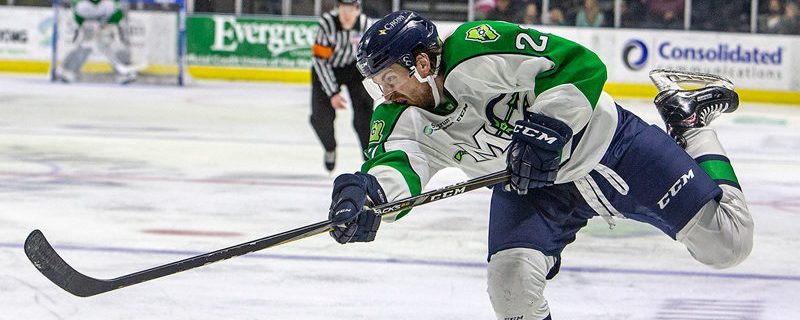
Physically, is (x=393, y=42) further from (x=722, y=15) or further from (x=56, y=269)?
(x=722, y=15)

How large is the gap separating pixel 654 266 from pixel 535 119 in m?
1.95

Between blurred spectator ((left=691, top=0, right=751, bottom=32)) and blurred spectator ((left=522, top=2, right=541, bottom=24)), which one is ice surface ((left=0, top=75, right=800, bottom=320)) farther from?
blurred spectator ((left=522, top=2, right=541, bottom=24))

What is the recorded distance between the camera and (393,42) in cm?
273

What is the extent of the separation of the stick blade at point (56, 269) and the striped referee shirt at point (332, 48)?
4.23 metres

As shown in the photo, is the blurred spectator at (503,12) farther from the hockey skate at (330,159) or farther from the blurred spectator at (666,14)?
the hockey skate at (330,159)

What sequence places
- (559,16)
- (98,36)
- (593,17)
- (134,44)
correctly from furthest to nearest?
(134,44) → (98,36) → (559,16) → (593,17)

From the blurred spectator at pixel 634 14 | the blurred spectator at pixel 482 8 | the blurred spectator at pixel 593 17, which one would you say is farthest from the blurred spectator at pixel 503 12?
the blurred spectator at pixel 634 14

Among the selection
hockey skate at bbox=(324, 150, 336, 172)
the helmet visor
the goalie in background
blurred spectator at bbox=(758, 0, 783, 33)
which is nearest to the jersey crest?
the helmet visor

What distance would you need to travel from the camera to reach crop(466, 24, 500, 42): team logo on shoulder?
282 centimetres

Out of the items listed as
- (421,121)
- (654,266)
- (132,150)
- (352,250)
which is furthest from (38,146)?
(421,121)

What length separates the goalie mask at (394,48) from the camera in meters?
2.73

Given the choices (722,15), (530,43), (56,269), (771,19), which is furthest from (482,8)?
(56,269)

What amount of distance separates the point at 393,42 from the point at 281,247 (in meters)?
2.11

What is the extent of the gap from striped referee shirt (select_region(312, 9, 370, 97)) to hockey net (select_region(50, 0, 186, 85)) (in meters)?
7.22
